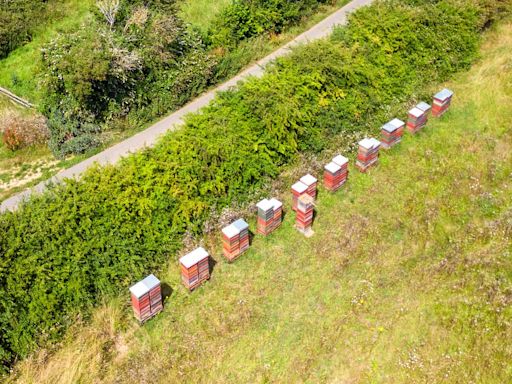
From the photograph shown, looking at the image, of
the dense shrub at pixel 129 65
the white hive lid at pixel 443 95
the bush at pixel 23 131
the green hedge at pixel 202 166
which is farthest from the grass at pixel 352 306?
the bush at pixel 23 131

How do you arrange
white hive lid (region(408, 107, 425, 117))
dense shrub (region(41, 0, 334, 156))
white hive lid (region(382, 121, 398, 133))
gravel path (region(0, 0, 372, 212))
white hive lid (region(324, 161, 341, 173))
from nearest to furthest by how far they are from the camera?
white hive lid (region(324, 161, 341, 173)) < gravel path (region(0, 0, 372, 212)) < white hive lid (region(382, 121, 398, 133)) < dense shrub (region(41, 0, 334, 156)) < white hive lid (region(408, 107, 425, 117))

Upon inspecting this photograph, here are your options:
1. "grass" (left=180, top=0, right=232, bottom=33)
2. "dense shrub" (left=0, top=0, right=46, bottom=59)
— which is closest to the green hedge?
"grass" (left=180, top=0, right=232, bottom=33)

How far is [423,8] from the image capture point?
21.9 meters

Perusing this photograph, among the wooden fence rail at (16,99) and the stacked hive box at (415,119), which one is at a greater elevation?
the wooden fence rail at (16,99)

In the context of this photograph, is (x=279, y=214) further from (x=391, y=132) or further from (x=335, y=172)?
(x=391, y=132)

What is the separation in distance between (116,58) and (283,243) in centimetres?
976

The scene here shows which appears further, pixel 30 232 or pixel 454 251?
pixel 454 251

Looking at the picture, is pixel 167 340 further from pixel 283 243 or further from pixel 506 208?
pixel 506 208

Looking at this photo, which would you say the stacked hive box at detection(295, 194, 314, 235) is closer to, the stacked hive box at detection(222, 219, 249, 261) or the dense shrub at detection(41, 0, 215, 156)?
the stacked hive box at detection(222, 219, 249, 261)

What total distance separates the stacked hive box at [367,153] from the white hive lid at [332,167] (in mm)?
1464

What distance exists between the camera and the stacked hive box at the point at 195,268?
1281cm

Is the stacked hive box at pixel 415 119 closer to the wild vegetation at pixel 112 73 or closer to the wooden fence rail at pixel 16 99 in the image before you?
the wild vegetation at pixel 112 73

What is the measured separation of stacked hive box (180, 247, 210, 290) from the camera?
12.8 meters

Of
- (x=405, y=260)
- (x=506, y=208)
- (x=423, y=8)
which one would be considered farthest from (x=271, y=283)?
(x=423, y=8)
